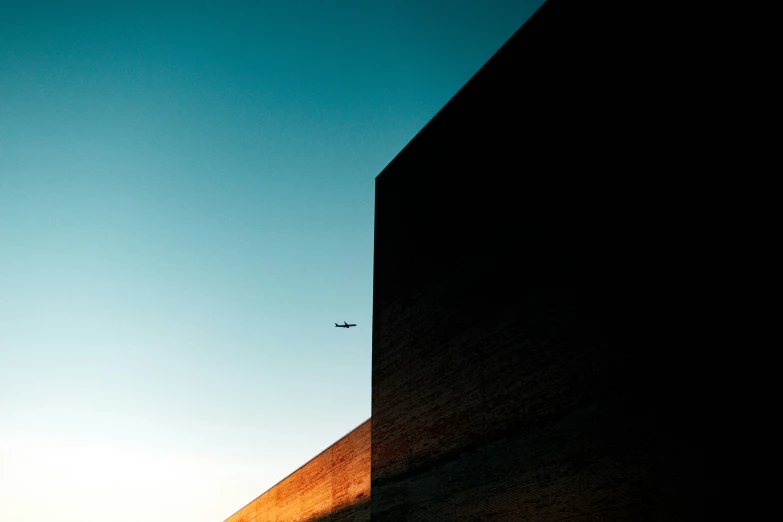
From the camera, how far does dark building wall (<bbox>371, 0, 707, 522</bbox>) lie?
279 inches

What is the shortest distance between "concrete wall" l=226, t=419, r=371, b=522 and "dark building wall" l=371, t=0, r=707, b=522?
6.95 feet

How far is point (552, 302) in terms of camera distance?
870cm

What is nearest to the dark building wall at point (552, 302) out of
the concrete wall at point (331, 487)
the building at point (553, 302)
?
the building at point (553, 302)

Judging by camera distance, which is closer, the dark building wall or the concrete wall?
the dark building wall

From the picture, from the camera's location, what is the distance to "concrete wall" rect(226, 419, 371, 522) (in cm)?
1342

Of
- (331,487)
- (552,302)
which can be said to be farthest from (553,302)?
(331,487)

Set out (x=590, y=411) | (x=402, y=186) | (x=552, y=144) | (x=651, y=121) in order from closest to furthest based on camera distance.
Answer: (x=590, y=411) → (x=651, y=121) → (x=552, y=144) → (x=402, y=186)

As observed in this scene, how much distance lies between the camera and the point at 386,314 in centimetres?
1277

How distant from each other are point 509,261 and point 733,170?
3.64 meters

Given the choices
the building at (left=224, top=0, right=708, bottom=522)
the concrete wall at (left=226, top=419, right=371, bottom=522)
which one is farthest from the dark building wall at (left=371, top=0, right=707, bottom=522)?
the concrete wall at (left=226, top=419, right=371, bottom=522)

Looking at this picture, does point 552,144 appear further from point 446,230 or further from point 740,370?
point 740,370

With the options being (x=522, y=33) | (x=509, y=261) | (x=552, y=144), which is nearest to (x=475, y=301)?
(x=509, y=261)

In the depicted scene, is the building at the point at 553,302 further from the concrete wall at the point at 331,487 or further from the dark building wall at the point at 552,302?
the concrete wall at the point at 331,487

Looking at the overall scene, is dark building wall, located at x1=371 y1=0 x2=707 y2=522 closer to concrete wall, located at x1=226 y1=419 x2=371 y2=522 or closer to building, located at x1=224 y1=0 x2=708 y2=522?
building, located at x1=224 y1=0 x2=708 y2=522
